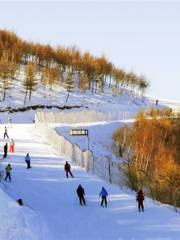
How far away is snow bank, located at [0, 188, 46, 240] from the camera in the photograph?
72.6 ft

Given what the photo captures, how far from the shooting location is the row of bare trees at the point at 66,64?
118 meters

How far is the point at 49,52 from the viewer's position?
127375mm

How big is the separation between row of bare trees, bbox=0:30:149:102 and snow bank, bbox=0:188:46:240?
86.5 m

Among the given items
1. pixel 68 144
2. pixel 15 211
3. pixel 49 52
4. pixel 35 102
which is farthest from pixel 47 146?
pixel 49 52

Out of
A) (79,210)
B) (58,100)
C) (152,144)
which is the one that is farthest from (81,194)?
(58,100)

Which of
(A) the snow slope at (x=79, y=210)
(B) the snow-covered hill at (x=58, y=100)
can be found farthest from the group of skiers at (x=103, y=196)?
(B) the snow-covered hill at (x=58, y=100)

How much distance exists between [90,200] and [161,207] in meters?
4.12

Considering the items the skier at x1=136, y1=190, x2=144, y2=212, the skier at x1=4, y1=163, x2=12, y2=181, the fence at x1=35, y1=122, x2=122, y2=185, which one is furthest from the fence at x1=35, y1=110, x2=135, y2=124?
the skier at x1=136, y1=190, x2=144, y2=212

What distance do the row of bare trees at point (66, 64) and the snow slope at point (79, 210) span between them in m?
77.6

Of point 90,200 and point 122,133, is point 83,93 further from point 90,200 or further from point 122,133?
point 90,200

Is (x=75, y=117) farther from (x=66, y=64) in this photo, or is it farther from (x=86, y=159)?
(x=66, y=64)

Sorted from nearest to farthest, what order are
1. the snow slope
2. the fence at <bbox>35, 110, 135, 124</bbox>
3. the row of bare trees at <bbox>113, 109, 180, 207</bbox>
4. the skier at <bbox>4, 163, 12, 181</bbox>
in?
the snow slope, the skier at <bbox>4, 163, 12, 181</bbox>, the row of bare trees at <bbox>113, 109, 180, 207</bbox>, the fence at <bbox>35, 110, 135, 124</bbox>

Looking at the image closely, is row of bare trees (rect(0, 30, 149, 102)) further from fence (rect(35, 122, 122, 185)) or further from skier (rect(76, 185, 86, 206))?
skier (rect(76, 185, 86, 206))

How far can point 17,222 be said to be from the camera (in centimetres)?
2378
